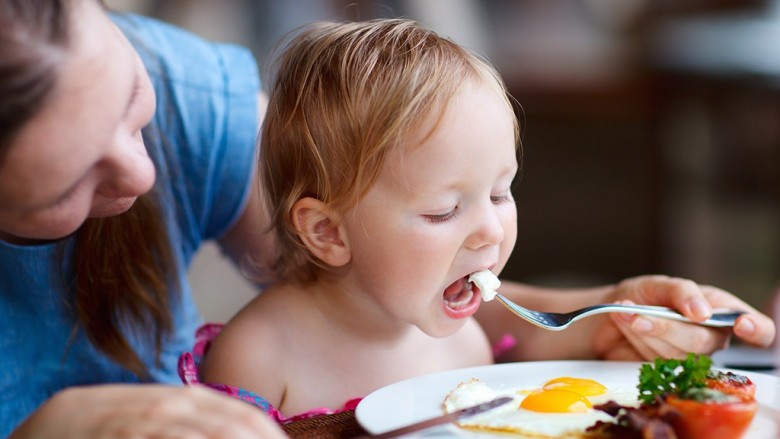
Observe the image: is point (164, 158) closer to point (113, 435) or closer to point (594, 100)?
point (113, 435)

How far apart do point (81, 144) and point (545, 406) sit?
53cm

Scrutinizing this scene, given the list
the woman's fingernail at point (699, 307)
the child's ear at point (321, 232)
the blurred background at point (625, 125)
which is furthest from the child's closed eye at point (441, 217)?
the blurred background at point (625, 125)

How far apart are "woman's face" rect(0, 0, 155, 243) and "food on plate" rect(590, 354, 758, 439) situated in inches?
21.2

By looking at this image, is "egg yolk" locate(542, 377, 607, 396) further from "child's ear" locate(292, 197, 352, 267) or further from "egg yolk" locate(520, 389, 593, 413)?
"child's ear" locate(292, 197, 352, 267)

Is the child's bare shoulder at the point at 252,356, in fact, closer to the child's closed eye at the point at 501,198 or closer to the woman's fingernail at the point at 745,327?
the child's closed eye at the point at 501,198

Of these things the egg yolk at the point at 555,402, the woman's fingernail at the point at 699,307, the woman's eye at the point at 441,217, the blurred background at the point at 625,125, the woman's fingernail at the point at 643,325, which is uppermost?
Result: the woman's eye at the point at 441,217

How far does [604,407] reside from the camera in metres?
0.96

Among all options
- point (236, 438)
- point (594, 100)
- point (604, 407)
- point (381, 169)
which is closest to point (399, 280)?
point (381, 169)

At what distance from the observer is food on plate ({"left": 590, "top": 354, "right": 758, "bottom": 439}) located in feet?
2.78

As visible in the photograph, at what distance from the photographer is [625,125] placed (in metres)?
4.51

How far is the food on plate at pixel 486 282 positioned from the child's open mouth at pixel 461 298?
0.03 m

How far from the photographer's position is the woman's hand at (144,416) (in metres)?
0.70

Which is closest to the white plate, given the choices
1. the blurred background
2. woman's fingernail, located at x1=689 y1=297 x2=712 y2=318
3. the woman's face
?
woman's fingernail, located at x1=689 y1=297 x2=712 y2=318

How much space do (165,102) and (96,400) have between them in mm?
777
